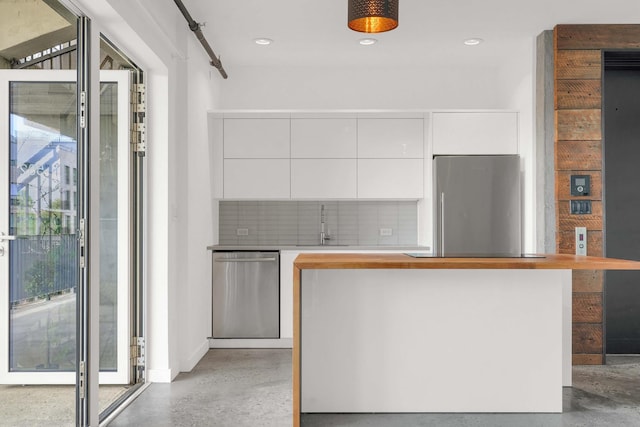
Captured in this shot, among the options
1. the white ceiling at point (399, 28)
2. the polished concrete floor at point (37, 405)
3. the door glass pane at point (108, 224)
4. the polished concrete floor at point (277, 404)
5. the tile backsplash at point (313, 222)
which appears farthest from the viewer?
the tile backsplash at point (313, 222)

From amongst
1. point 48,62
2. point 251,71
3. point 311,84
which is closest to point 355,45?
point 311,84

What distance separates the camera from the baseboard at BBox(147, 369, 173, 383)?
13.5 ft

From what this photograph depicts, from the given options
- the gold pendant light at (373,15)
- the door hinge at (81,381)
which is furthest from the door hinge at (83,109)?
the gold pendant light at (373,15)

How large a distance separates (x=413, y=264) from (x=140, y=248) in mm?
2044

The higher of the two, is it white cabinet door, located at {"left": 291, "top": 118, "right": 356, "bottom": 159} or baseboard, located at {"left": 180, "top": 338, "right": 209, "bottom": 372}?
white cabinet door, located at {"left": 291, "top": 118, "right": 356, "bottom": 159}

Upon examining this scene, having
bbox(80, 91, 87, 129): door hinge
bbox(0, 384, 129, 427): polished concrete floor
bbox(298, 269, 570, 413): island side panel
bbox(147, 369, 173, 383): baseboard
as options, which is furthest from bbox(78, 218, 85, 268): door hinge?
bbox(147, 369, 173, 383): baseboard

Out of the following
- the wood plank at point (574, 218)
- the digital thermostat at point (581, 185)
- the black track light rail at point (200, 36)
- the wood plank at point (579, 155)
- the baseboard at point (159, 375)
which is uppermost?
the black track light rail at point (200, 36)

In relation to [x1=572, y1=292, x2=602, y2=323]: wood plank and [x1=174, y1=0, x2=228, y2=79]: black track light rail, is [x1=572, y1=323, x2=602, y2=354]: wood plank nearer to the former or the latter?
[x1=572, y1=292, x2=602, y2=323]: wood plank

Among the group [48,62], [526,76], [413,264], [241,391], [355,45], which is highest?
[355,45]

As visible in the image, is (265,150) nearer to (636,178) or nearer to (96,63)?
(96,63)

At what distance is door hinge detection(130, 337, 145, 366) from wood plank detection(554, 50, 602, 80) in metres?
3.75

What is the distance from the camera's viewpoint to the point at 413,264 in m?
2.98

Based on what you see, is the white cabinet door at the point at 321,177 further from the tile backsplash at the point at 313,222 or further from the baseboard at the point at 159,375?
the baseboard at the point at 159,375

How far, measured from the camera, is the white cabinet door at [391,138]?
222 inches
